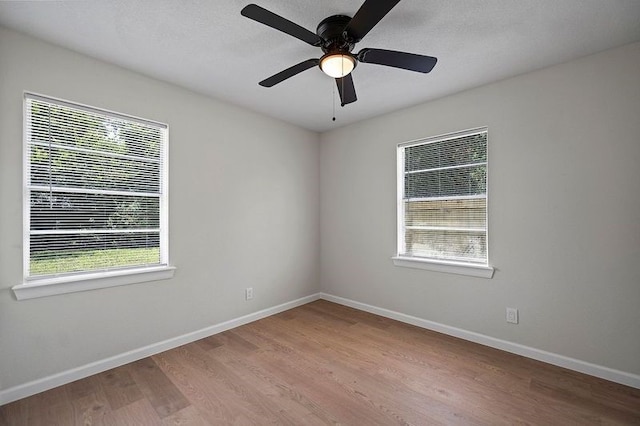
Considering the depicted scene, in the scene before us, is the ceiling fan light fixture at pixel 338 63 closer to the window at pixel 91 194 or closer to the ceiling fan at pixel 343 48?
the ceiling fan at pixel 343 48

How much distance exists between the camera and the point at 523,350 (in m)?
2.69

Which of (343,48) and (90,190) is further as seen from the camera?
(90,190)

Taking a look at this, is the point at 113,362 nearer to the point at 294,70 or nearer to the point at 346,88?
the point at 294,70

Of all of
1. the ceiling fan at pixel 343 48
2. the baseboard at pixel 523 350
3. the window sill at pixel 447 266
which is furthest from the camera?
the window sill at pixel 447 266

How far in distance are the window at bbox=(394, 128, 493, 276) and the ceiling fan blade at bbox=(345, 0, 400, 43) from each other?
1886 millimetres

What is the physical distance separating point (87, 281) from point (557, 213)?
3926mm

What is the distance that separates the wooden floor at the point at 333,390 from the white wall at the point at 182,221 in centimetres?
32

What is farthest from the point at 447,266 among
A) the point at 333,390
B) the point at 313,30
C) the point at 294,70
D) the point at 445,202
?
the point at 313,30

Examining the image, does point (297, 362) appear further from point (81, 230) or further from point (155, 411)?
point (81, 230)

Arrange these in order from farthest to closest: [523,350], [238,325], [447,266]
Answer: [238,325] → [447,266] → [523,350]

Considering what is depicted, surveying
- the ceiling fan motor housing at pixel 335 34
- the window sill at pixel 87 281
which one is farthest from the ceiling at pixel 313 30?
the window sill at pixel 87 281

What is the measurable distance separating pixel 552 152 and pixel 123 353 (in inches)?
161

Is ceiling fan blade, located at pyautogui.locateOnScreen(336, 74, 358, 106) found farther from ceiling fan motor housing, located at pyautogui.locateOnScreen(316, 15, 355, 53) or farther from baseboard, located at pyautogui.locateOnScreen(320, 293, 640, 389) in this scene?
baseboard, located at pyautogui.locateOnScreen(320, 293, 640, 389)

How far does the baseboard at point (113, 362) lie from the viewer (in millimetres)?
2070
